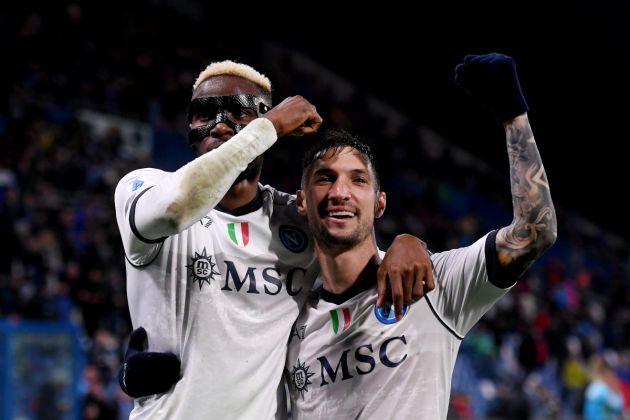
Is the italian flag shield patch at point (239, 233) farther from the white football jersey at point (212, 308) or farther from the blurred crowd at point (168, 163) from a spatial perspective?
the blurred crowd at point (168, 163)

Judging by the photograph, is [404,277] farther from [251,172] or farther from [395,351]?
[251,172]

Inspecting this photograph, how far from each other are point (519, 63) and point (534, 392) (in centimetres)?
870

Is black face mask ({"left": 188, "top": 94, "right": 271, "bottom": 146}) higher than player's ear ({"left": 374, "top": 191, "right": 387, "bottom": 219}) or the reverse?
higher

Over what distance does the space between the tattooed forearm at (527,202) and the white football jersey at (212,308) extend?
90 centimetres

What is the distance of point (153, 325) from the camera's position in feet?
10.1

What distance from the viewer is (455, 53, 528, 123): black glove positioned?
109 inches

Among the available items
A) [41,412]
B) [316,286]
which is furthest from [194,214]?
[41,412]

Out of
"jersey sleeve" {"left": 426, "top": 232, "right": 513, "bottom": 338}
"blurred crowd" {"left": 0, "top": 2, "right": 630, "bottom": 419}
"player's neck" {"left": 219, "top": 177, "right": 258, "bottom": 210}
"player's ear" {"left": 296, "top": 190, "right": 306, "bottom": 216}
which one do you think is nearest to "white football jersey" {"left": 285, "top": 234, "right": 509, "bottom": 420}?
"jersey sleeve" {"left": 426, "top": 232, "right": 513, "bottom": 338}

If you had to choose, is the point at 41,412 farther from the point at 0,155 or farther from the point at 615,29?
the point at 615,29

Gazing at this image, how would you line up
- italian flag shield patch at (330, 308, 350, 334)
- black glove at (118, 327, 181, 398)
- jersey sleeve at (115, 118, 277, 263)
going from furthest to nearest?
italian flag shield patch at (330, 308, 350, 334) → black glove at (118, 327, 181, 398) → jersey sleeve at (115, 118, 277, 263)

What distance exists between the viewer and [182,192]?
268 centimetres

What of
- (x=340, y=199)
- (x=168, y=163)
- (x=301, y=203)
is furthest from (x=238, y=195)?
(x=168, y=163)

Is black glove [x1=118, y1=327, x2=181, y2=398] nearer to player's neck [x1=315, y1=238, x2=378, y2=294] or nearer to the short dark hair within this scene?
player's neck [x1=315, y1=238, x2=378, y2=294]

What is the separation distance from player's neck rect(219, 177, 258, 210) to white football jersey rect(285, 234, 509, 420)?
543mm
